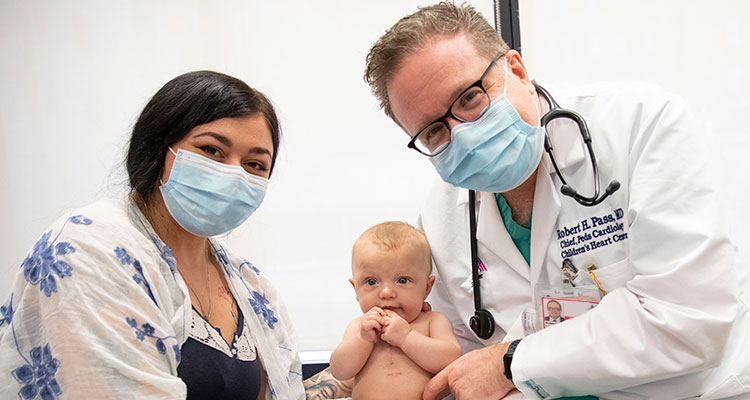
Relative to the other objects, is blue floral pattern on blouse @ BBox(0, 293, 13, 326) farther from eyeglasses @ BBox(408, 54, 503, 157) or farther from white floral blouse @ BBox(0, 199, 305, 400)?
eyeglasses @ BBox(408, 54, 503, 157)

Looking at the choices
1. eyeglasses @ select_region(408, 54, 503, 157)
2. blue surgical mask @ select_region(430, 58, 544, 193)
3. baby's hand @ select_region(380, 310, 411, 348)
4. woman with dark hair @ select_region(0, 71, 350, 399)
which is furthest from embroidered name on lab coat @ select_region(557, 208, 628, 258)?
woman with dark hair @ select_region(0, 71, 350, 399)

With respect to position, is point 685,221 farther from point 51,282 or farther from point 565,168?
point 51,282

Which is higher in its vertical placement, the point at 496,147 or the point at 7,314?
the point at 496,147

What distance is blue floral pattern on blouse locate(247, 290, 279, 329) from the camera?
1.80m

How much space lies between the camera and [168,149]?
5.11 feet

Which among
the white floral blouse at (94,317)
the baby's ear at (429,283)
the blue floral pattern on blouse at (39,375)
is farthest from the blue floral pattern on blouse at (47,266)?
the baby's ear at (429,283)

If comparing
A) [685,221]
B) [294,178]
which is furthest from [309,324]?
[685,221]

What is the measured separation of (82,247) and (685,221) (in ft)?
4.73

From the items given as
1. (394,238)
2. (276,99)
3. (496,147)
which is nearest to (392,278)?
(394,238)

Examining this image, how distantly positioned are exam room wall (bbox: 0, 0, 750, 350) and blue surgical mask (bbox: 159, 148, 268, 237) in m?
1.37

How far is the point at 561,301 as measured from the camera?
1656 millimetres

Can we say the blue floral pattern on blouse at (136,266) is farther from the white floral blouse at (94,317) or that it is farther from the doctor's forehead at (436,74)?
the doctor's forehead at (436,74)

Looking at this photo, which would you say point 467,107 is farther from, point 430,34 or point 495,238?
point 495,238

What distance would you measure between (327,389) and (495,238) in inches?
32.4
